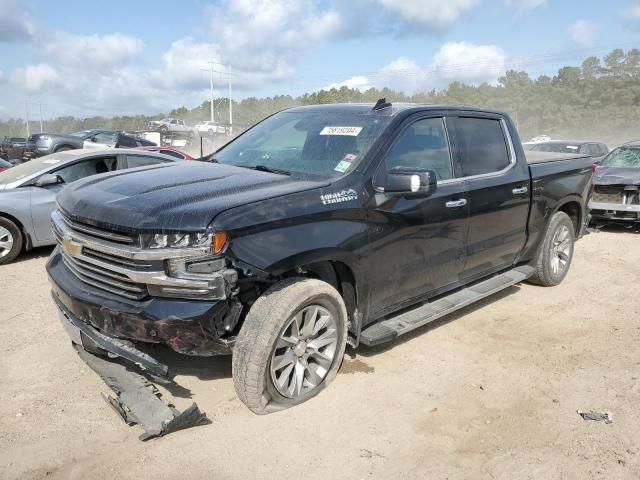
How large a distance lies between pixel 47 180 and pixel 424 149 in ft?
17.9

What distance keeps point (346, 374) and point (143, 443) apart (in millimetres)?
1534

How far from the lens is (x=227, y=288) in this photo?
120 inches

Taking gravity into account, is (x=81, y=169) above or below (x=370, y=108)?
below

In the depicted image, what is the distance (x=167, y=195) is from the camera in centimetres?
332

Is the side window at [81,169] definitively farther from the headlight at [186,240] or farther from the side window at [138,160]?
the headlight at [186,240]

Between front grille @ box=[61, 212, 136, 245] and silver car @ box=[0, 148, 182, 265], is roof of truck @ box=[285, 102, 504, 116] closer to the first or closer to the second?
front grille @ box=[61, 212, 136, 245]

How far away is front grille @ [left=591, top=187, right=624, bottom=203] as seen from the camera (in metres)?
9.95

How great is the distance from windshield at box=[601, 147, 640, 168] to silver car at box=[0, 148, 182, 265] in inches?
349

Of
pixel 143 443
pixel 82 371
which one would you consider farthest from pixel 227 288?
pixel 82 371

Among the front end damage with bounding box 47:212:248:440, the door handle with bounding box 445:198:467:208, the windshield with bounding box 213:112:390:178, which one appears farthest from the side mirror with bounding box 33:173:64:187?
the door handle with bounding box 445:198:467:208

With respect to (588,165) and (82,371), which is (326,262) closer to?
(82,371)

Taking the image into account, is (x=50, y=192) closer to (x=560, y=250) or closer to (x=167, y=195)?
(x=167, y=195)

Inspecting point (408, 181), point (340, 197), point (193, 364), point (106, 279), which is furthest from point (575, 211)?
point (106, 279)

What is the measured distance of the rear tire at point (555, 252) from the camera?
19.5 feet
